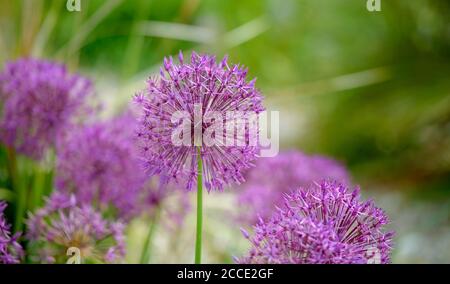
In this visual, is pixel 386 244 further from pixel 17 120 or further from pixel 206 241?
pixel 206 241

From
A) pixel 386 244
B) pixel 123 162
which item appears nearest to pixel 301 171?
pixel 123 162

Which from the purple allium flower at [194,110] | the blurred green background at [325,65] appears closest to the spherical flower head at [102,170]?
the purple allium flower at [194,110]

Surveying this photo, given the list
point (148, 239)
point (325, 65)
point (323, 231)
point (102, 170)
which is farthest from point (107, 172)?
point (325, 65)

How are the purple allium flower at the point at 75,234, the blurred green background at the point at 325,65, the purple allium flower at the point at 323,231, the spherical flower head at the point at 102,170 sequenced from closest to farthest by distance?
the purple allium flower at the point at 323,231 → the purple allium flower at the point at 75,234 → the spherical flower head at the point at 102,170 → the blurred green background at the point at 325,65

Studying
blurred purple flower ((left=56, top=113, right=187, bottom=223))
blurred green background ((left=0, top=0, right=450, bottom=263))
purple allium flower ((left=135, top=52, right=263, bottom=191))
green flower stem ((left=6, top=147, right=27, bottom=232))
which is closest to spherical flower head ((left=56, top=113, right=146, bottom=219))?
blurred purple flower ((left=56, top=113, right=187, bottom=223))

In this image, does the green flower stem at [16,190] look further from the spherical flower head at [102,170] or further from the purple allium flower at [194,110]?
the purple allium flower at [194,110]

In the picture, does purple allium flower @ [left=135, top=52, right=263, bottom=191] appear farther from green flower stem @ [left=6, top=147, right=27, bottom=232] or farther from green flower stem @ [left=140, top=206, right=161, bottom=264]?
green flower stem @ [left=6, top=147, right=27, bottom=232]

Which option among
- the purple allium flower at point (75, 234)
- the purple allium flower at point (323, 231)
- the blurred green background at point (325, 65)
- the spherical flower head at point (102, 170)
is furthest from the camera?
the blurred green background at point (325, 65)
